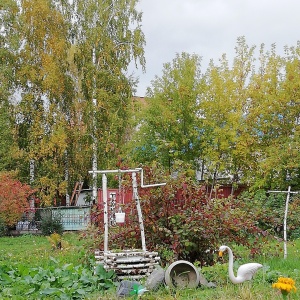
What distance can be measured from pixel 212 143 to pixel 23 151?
8025 millimetres

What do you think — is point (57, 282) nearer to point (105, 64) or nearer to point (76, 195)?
point (105, 64)

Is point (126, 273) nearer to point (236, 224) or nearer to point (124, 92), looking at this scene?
point (236, 224)

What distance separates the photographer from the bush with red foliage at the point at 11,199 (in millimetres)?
17406

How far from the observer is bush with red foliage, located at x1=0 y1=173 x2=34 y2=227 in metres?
17.4

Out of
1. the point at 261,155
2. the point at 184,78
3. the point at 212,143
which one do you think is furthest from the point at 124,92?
the point at 261,155

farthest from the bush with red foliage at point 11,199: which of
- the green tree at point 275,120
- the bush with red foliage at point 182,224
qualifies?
the bush with red foliage at point 182,224

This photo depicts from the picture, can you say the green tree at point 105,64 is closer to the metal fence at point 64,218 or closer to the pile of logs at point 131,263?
the metal fence at point 64,218

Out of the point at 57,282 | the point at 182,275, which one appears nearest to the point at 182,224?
the point at 182,275

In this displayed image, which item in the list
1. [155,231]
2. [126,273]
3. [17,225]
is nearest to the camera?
[126,273]

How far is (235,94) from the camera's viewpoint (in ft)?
67.5

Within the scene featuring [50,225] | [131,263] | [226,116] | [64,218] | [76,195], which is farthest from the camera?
[76,195]

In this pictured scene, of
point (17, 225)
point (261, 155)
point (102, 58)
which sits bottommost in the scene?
point (17, 225)

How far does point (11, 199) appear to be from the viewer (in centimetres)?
1761

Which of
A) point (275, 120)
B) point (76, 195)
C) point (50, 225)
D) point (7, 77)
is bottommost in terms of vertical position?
point (50, 225)
